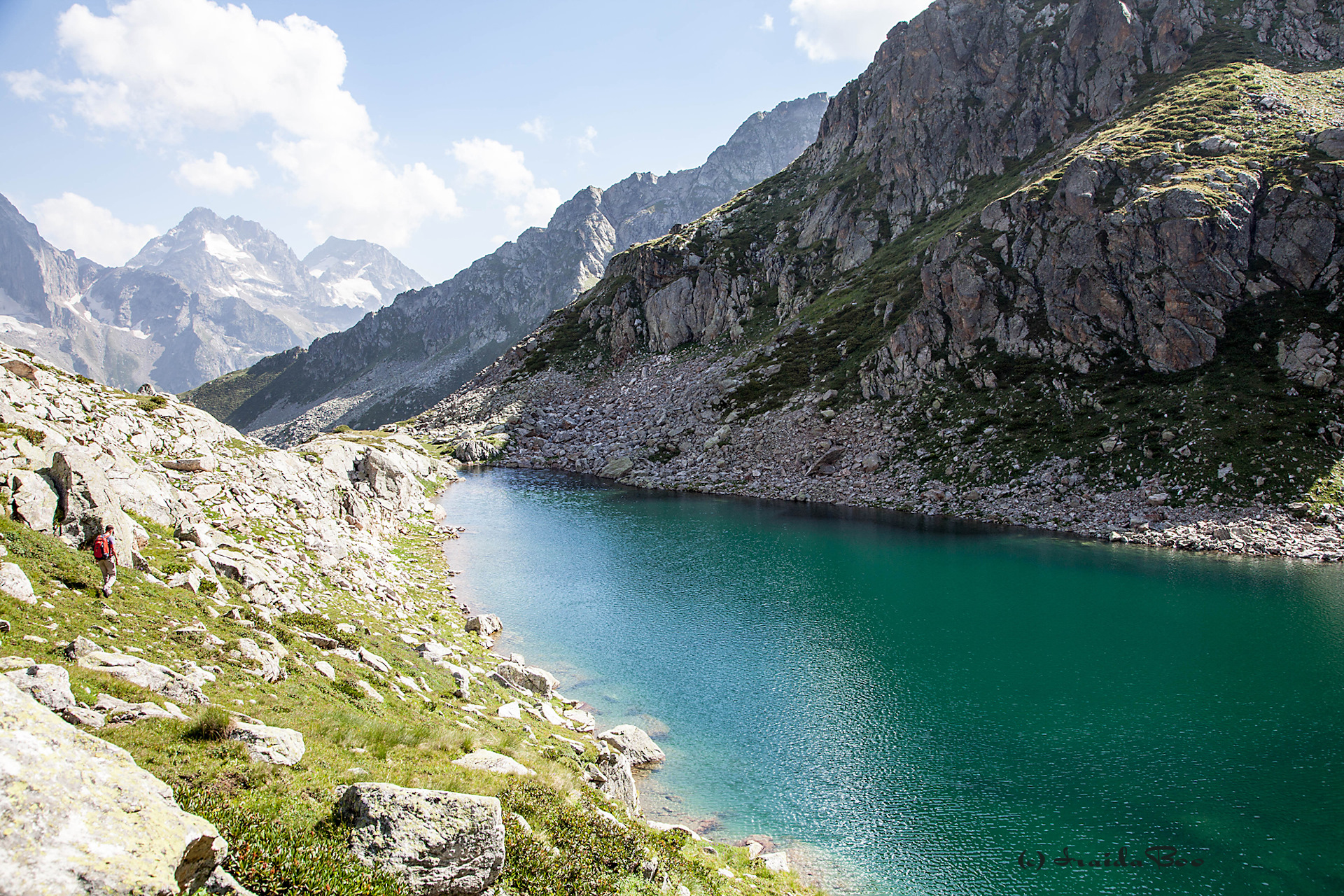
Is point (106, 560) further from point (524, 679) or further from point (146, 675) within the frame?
point (524, 679)

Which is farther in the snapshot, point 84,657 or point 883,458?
point 883,458

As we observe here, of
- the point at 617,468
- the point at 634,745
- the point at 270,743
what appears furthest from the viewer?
the point at 617,468

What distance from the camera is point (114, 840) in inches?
293

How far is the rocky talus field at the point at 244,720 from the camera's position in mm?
8070

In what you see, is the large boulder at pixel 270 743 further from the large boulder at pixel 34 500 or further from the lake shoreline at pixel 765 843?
the large boulder at pixel 34 500

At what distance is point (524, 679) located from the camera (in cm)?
2909

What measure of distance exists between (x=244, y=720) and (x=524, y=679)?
54.0ft

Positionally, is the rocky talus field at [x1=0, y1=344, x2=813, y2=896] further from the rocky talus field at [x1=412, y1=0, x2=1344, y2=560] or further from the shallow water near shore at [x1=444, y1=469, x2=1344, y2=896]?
the rocky talus field at [x1=412, y1=0, x2=1344, y2=560]

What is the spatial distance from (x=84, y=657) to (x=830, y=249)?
126 meters

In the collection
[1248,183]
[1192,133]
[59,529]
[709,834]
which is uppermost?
[1192,133]

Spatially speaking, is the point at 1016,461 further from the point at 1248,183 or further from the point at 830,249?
the point at 830,249

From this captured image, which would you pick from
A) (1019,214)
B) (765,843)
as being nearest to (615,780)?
(765,843)

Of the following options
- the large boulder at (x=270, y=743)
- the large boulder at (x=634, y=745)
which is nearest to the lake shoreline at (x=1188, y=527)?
the large boulder at (x=634, y=745)

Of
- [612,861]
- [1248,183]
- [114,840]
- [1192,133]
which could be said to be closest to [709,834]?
[612,861]
